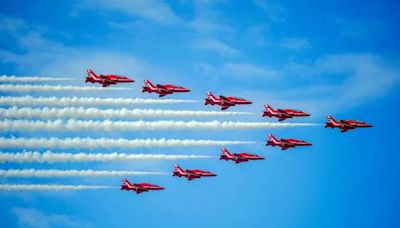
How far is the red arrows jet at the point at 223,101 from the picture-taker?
140m

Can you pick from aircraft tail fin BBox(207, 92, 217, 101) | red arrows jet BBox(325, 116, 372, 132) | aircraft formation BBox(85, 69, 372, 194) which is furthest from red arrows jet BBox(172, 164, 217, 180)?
red arrows jet BBox(325, 116, 372, 132)

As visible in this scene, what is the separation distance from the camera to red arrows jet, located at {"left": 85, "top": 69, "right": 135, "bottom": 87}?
139000 millimetres

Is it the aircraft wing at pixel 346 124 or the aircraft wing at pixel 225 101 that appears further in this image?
the aircraft wing at pixel 346 124

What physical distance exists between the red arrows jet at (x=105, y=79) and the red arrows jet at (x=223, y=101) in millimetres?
15637

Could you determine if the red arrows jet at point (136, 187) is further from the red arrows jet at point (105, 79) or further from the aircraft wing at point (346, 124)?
the aircraft wing at point (346, 124)

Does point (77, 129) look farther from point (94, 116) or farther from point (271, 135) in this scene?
point (271, 135)

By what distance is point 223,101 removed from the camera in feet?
461

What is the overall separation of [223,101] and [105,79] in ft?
75.5

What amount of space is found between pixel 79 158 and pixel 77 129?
531 centimetres

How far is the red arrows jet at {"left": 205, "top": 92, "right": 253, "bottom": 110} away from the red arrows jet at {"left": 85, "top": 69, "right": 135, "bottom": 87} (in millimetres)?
15637

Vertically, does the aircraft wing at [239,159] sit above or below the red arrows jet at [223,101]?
below

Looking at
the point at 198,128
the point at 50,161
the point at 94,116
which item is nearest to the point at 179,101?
the point at 198,128

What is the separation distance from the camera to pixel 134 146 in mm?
132750

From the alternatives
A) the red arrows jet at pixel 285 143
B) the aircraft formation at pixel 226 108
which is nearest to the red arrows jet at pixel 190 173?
the aircraft formation at pixel 226 108
